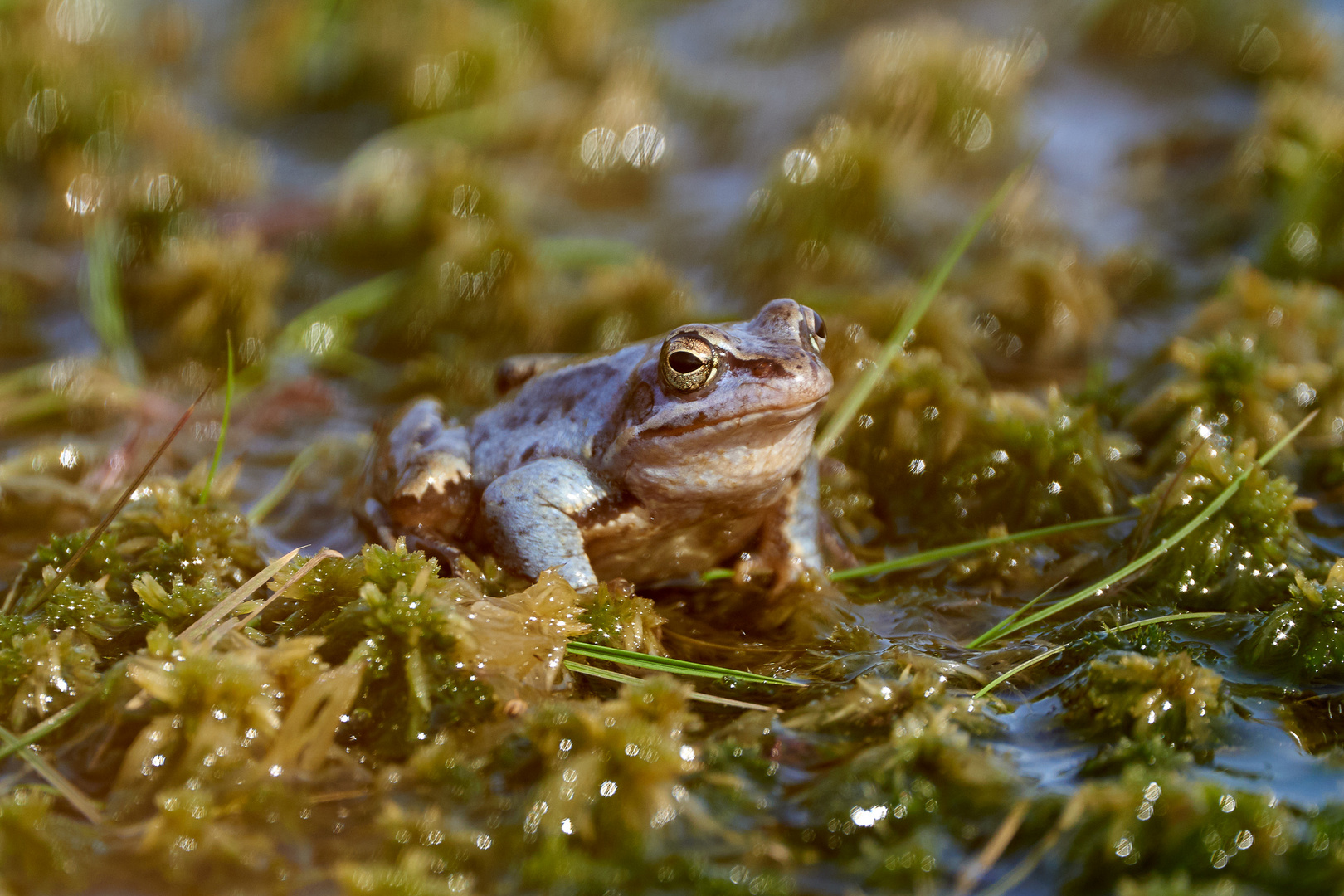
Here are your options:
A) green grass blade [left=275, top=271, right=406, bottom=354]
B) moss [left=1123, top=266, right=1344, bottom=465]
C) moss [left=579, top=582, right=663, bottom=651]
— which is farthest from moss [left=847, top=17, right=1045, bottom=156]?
moss [left=579, top=582, right=663, bottom=651]

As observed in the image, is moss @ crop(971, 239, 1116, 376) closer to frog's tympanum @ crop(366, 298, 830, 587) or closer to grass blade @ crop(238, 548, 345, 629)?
→ frog's tympanum @ crop(366, 298, 830, 587)

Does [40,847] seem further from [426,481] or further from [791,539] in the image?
[791,539]

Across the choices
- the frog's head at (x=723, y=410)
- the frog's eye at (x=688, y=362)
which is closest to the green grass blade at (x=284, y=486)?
the frog's head at (x=723, y=410)

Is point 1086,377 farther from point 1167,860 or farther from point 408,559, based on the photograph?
point 408,559

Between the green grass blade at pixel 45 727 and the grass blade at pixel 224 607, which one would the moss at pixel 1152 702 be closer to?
the grass blade at pixel 224 607

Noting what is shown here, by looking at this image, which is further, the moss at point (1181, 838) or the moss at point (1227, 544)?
the moss at point (1227, 544)
